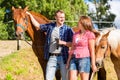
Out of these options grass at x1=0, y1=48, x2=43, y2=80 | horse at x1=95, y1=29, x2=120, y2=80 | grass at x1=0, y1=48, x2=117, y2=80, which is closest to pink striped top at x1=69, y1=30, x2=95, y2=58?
horse at x1=95, y1=29, x2=120, y2=80

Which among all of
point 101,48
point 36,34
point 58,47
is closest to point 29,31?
point 36,34

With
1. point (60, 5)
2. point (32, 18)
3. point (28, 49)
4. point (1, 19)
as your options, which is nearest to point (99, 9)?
point (60, 5)

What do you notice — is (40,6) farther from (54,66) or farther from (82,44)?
(82,44)

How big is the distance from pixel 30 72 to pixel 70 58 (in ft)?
19.4

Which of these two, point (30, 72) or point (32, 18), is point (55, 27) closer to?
point (32, 18)

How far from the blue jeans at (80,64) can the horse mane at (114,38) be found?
135cm

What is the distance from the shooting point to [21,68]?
486 inches

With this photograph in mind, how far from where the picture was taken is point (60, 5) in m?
31.4

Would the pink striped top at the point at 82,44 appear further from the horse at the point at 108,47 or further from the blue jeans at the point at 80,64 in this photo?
the horse at the point at 108,47

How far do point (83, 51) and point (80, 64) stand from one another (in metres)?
0.23

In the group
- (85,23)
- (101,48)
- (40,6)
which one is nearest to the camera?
(85,23)

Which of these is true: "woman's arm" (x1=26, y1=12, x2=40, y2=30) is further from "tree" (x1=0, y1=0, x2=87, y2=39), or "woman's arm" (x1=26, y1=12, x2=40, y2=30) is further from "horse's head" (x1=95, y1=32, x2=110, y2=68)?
"tree" (x1=0, y1=0, x2=87, y2=39)

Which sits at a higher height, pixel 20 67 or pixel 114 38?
pixel 114 38

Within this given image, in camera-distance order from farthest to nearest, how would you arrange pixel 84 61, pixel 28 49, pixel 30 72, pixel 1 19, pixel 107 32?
pixel 1 19 < pixel 28 49 < pixel 30 72 < pixel 107 32 < pixel 84 61
